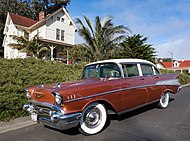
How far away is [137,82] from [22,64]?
22.8 feet

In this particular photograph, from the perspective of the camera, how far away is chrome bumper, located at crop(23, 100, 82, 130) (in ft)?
11.8

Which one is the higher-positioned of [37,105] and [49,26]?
[49,26]

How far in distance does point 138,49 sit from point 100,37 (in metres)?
5.87

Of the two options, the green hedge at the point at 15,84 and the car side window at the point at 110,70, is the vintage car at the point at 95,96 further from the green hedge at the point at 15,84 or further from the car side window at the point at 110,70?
the green hedge at the point at 15,84

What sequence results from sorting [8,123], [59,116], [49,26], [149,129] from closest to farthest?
[59,116]
[149,129]
[8,123]
[49,26]

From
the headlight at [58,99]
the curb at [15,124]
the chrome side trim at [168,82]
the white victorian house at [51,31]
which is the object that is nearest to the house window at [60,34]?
the white victorian house at [51,31]

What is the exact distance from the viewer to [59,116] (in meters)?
3.59

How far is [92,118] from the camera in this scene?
423 cm

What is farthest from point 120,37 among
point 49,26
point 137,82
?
point 137,82

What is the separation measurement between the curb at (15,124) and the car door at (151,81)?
11.8 feet

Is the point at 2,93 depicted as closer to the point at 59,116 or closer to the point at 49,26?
the point at 59,116

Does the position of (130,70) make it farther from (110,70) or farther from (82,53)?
(82,53)

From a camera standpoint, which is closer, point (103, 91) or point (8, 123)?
point (103, 91)

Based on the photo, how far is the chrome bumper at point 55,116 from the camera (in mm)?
3602
